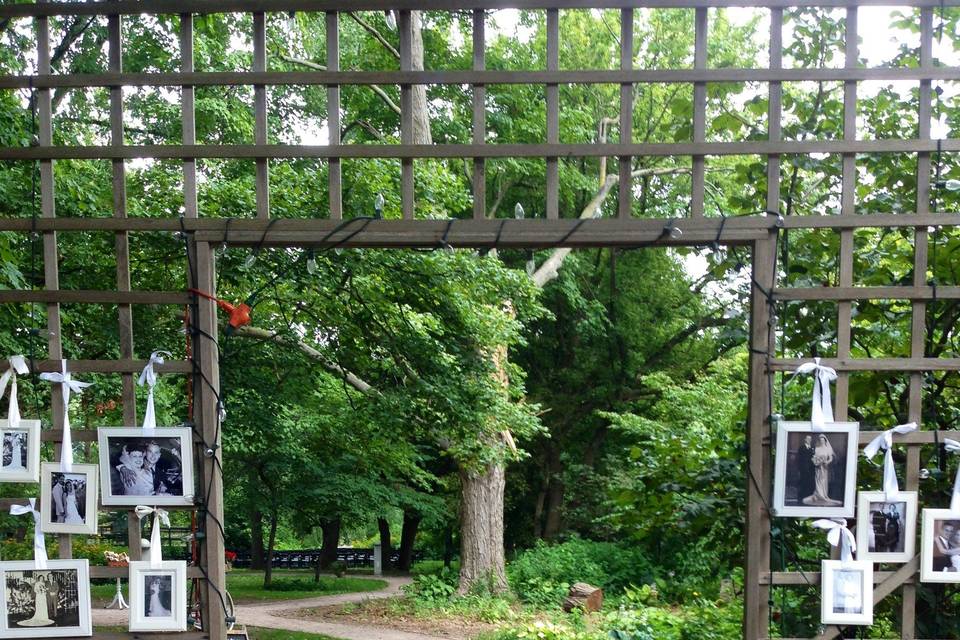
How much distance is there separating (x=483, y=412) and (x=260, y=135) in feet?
18.9

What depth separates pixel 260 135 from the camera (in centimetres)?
274

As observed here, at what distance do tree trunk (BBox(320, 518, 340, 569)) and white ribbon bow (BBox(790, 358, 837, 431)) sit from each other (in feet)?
43.6

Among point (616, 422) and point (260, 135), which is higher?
point (260, 135)

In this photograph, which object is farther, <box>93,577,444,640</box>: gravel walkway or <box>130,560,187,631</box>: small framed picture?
<box>93,577,444,640</box>: gravel walkway

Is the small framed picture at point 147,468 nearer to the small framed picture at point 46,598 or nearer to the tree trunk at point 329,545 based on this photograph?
the small framed picture at point 46,598

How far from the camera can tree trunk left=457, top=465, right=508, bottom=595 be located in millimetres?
10586

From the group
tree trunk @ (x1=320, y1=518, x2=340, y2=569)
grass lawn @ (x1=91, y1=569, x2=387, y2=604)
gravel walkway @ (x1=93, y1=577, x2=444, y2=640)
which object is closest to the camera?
gravel walkway @ (x1=93, y1=577, x2=444, y2=640)

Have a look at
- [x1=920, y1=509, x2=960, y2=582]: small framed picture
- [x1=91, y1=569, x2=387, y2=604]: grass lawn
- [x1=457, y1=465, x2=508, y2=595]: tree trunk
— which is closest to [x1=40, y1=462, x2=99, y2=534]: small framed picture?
A: [x1=920, y1=509, x2=960, y2=582]: small framed picture

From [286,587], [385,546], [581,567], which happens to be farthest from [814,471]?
[385,546]

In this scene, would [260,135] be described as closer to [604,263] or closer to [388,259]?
[388,259]

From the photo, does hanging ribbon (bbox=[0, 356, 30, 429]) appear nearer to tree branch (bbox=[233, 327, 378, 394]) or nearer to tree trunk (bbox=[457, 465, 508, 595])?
tree branch (bbox=[233, 327, 378, 394])

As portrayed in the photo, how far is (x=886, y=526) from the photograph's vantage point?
2680 mm

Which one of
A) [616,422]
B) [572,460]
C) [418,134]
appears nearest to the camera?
[418,134]

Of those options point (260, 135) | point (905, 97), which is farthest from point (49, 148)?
point (905, 97)
